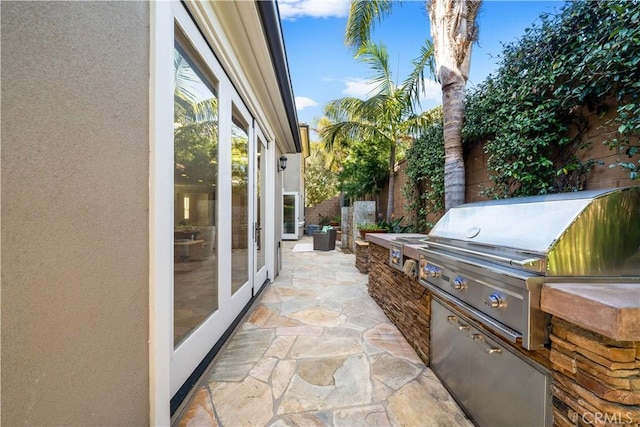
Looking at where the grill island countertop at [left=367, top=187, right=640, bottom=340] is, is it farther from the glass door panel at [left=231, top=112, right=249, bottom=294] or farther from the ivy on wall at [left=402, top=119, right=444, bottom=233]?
the ivy on wall at [left=402, top=119, right=444, bottom=233]

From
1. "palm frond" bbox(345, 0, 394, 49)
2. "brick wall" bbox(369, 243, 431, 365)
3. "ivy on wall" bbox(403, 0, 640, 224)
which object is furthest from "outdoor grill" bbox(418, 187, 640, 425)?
"palm frond" bbox(345, 0, 394, 49)

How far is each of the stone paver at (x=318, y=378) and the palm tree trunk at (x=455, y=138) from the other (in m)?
2.20

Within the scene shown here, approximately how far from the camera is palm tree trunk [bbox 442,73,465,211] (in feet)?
13.4

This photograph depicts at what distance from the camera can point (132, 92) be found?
1380 mm

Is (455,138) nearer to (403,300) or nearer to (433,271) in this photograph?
(403,300)

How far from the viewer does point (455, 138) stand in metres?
4.14

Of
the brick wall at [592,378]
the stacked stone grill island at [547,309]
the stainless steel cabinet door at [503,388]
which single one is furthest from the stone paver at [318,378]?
the brick wall at [592,378]

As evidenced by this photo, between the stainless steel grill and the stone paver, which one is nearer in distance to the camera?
the stainless steel grill

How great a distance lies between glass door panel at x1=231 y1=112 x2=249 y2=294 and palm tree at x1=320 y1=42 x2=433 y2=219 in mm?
4879

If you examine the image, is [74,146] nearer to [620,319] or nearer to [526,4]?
[620,319]

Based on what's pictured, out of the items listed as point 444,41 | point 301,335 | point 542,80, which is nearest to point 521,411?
point 301,335

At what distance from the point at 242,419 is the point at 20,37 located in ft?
7.53

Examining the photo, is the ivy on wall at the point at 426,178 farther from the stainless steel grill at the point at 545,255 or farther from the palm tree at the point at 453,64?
the stainless steel grill at the point at 545,255

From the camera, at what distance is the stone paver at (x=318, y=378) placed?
187 centimetres
